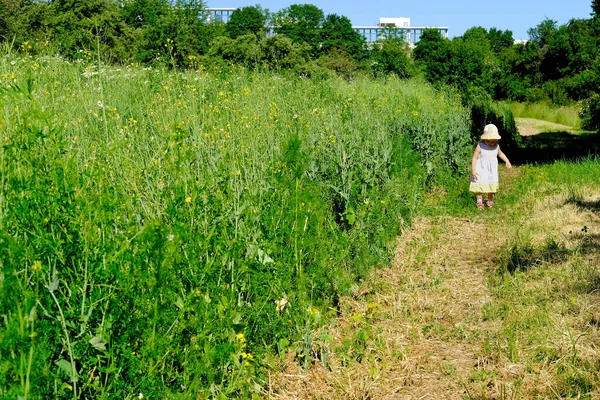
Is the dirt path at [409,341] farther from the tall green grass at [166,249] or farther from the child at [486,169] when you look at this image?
the child at [486,169]

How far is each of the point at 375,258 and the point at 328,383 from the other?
2276mm

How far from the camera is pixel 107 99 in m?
7.43

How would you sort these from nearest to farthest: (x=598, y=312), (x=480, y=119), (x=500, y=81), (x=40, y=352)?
(x=40, y=352) → (x=598, y=312) → (x=480, y=119) → (x=500, y=81)

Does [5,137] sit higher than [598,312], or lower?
higher

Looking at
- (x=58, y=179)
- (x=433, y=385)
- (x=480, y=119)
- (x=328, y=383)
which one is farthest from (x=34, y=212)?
(x=480, y=119)

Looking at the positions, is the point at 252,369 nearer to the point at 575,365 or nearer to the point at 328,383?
the point at 328,383

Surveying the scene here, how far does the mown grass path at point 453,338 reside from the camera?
4.12m

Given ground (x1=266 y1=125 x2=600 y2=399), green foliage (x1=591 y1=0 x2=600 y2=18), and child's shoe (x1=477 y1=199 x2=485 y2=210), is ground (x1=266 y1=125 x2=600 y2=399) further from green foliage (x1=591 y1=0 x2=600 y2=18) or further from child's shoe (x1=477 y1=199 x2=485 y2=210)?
green foliage (x1=591 y1=0 x2=600 y2=18)

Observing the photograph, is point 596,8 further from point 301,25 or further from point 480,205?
point 301,25

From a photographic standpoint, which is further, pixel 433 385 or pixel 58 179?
pixel 433 385

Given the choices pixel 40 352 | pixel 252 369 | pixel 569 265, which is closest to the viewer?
pixel 40 352

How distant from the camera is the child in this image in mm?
10000

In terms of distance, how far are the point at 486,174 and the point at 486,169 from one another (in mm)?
96

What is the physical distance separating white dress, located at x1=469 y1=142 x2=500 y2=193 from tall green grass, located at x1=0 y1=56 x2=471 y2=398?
306cm
